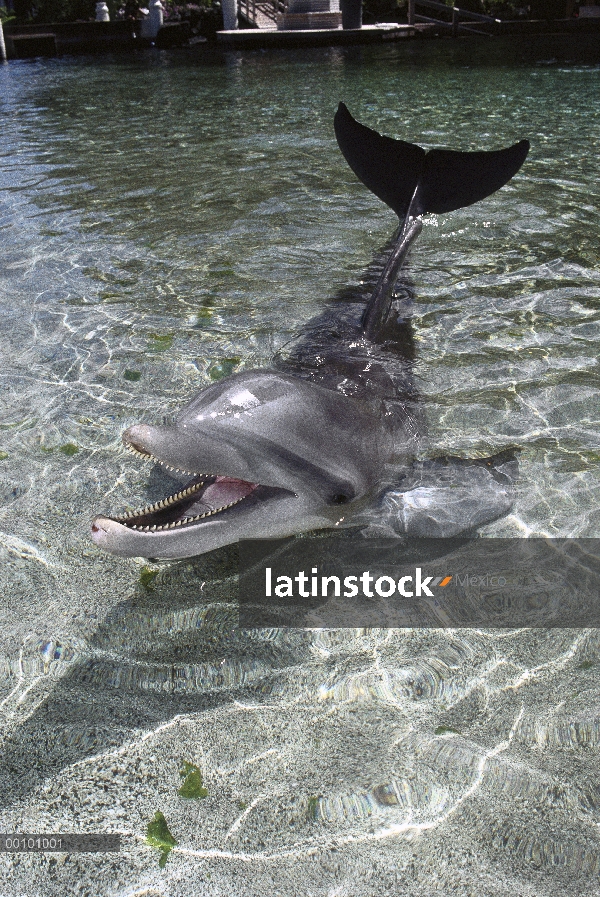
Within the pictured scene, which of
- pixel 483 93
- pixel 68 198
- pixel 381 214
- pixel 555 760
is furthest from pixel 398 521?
pixel 483 93

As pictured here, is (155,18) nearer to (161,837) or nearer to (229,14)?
(229,14)

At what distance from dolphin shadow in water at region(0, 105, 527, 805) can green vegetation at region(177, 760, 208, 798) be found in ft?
0.83

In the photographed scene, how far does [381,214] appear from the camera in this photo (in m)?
9.20

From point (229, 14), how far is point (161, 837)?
4105cm

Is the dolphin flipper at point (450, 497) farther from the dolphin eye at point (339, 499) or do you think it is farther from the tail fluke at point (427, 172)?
the tail fluke at point (427, 172)

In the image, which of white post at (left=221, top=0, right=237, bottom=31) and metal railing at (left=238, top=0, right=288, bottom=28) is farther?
metal railing at (left=238, top=0, right=288, bottom=28)

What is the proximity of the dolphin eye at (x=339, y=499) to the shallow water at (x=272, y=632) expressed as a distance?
68 cm

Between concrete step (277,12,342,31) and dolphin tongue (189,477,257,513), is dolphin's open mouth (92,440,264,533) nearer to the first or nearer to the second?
dolphin tongue (189,477,257,513)

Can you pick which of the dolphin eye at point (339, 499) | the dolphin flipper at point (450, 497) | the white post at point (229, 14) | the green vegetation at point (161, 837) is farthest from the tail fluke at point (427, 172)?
the white post at point (229, 14)

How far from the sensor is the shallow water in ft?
8.66

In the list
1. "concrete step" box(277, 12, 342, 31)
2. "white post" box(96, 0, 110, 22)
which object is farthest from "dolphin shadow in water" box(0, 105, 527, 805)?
"white post" box(96, 0, 110, 22)

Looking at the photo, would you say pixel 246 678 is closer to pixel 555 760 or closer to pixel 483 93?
pixel 555 760

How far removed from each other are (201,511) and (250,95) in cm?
1907

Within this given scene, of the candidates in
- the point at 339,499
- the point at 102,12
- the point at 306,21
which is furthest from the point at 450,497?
the point at 102,12
